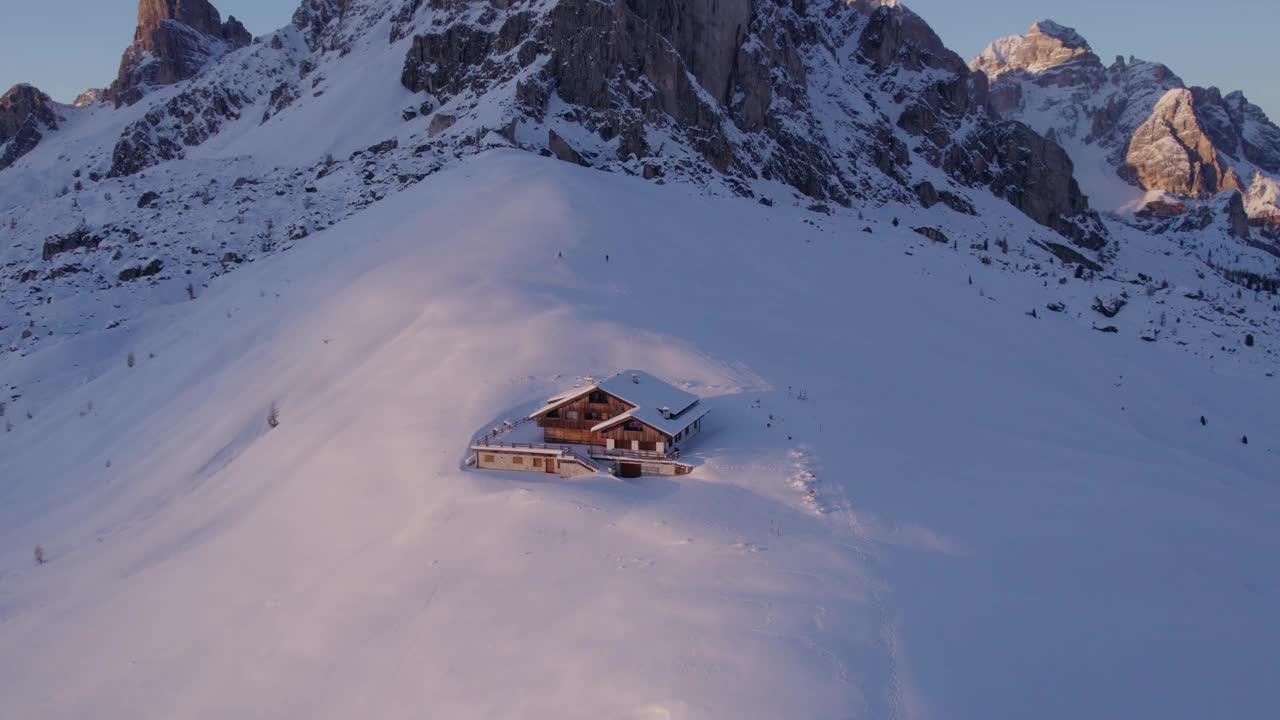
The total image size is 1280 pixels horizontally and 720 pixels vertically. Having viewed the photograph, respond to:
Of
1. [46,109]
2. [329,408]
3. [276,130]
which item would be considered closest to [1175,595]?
[329,408]

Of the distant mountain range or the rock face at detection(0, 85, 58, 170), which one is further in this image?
the rock face at detection(0, 85, 58, 170)

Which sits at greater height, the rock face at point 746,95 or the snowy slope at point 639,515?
A: the rock face at point 746,95

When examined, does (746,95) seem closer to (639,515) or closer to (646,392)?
(646,392)

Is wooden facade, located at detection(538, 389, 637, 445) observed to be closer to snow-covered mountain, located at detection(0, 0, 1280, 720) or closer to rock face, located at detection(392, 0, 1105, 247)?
snow-covered mountain, located at detection(0, 0, 1280, 720)

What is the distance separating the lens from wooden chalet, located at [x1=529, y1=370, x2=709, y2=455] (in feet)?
89.1

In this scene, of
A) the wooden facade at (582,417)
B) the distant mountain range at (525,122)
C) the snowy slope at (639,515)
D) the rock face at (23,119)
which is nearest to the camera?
the snowy slope at (639,515)

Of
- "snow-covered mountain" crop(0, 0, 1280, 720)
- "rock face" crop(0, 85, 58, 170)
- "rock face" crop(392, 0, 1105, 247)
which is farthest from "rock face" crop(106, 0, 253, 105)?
"snow-covered mountain" crop(0, 0, 1280, 720)

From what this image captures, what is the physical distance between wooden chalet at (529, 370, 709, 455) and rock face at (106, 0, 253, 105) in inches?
5552

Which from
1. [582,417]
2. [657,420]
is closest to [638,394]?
[657,420]

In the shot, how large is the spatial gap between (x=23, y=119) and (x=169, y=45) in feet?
80.0

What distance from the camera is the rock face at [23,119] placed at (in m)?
141

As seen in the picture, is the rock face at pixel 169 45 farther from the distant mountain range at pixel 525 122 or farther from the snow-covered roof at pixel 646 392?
the snow-covered roof at pixel 646 392

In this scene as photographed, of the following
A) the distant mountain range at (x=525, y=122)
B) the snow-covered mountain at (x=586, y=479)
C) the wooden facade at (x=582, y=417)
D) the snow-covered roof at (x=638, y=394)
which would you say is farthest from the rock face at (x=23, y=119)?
the snow-covered roof at (x=638, y=394)

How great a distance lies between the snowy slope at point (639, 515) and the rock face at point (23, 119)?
116636 mm
